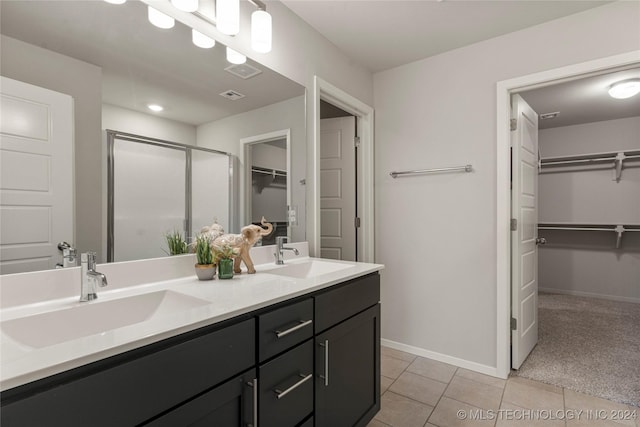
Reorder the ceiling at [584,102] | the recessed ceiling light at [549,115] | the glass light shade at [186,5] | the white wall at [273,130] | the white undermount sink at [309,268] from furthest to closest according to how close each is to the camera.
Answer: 1. the recessed ceiling light at [549,115]
2. the ceiling at [584,102]
3. the white undermount sink at [309,268]
4. the white wall at [273,130]
5. the glass light shade at [186,5]

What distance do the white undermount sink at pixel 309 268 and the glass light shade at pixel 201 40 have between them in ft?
3.78

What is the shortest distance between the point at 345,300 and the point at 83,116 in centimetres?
126

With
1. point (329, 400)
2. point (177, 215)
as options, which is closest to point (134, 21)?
point (177, 215)

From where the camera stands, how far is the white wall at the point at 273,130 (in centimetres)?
158

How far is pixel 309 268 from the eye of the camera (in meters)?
1.86

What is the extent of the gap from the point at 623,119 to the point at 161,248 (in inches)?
210

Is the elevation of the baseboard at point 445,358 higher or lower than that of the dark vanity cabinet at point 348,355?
lower

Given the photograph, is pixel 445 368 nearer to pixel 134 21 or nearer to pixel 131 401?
pixel 131 401

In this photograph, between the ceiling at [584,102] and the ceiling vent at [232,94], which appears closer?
the ceiling vent at [232,94]

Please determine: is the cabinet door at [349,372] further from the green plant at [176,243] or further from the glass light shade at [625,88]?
the glass light shade at [625,88]

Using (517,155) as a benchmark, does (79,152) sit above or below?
below

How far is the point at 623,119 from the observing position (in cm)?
391

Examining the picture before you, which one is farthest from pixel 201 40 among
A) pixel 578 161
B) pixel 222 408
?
pixel 578 161

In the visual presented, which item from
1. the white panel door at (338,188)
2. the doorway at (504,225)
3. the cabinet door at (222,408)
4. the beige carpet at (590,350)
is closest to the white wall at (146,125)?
the cabinet door at (222,408)
